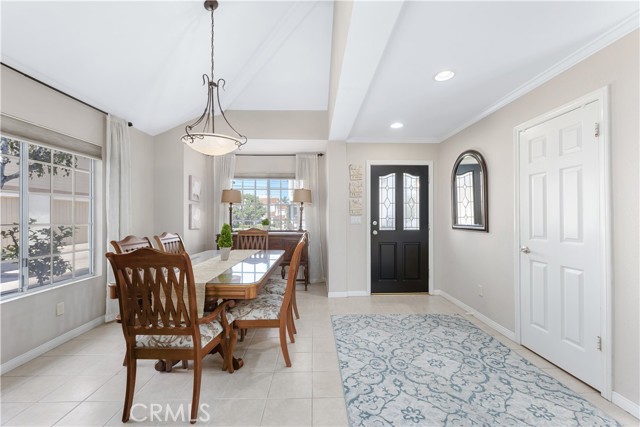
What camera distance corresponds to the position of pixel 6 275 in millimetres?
2279

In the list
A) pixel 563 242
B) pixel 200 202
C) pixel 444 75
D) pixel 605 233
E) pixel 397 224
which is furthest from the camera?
pixel 200 202

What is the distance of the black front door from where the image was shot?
4.42 m

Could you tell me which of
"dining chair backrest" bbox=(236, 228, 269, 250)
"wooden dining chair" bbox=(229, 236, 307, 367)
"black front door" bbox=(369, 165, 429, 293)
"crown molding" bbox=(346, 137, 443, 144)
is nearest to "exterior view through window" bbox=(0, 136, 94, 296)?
"dining chair backrest" bbox=(236, 228, 269, 250)

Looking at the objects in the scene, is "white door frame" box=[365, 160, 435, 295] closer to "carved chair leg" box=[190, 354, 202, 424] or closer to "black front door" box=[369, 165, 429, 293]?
"black front door" box=[369, 165, 429, 293]

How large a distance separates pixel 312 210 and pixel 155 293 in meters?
3.77

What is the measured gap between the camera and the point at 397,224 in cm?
443

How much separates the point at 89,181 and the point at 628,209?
15.1 feet

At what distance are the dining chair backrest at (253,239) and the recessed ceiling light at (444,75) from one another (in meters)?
2.75

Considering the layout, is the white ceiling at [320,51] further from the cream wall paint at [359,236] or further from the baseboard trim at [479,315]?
the baseboard trim at [479,315]

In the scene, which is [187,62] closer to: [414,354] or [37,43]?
[37,43]

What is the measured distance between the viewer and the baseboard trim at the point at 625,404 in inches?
68.1

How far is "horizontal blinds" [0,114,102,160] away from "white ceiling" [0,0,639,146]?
40cm

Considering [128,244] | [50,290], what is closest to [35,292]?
[50,290]

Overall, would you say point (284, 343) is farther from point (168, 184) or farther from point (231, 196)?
point (231, 196)
